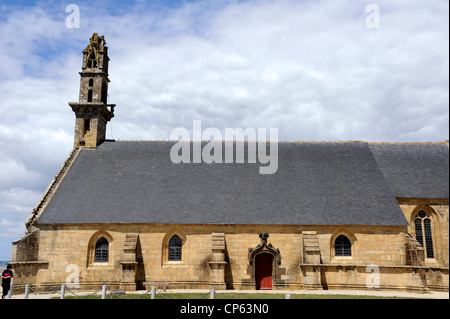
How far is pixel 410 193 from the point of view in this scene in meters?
27.1

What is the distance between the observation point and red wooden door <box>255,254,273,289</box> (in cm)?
2419

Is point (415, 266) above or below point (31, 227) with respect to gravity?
below

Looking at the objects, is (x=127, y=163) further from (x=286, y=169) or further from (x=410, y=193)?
(x=410, y=193)

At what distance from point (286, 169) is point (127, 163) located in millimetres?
11873

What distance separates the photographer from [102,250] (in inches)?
968

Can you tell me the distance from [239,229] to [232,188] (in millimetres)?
3714

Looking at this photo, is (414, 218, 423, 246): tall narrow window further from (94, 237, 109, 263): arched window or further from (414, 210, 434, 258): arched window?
(94, 237, 109, 263): arched window

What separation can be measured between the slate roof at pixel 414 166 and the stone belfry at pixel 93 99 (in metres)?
21.9

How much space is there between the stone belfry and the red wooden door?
52.3ft

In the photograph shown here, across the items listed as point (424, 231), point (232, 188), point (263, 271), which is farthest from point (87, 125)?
point (424, 231)

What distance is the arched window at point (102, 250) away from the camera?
80.5ft

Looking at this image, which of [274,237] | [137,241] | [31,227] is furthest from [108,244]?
[274,237]

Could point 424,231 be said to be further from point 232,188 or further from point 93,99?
point 93,99
